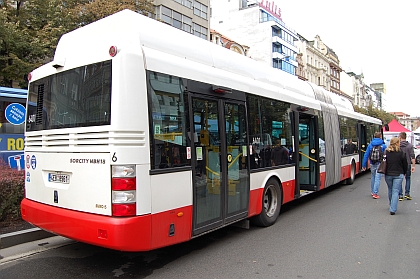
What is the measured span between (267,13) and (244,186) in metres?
59.1

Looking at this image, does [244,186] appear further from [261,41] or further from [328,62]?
[328,62]

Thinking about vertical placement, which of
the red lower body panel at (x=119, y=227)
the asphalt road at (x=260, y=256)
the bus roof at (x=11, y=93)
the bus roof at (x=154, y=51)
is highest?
the bus roof at (x=11, y=93)

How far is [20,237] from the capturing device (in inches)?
205

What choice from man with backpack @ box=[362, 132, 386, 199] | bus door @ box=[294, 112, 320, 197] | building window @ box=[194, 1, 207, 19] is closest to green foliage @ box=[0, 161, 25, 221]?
bus door @ box=[294, 112, 320, 197]

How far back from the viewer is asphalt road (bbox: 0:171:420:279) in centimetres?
425

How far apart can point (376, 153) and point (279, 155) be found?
4404mm

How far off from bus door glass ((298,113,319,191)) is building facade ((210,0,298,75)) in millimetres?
48901

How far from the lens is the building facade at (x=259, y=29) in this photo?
57.5 metres

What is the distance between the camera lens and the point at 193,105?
15.2 ft

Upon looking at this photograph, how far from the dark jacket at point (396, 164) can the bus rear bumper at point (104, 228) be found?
20.4 ft

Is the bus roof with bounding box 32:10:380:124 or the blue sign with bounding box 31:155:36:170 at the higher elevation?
the bus roof with bounding box 32:10:380:124

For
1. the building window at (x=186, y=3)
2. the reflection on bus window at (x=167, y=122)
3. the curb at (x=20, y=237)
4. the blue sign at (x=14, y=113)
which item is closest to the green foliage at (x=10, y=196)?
the curb at (x=20, y=237)

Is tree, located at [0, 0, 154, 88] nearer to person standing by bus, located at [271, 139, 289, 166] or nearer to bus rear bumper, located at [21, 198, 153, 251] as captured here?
person standing by bus, located at [271, 139, 289, 166]

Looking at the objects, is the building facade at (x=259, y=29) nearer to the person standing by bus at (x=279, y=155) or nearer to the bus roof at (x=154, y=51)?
the person standing by bus at (x=279, y=155)
